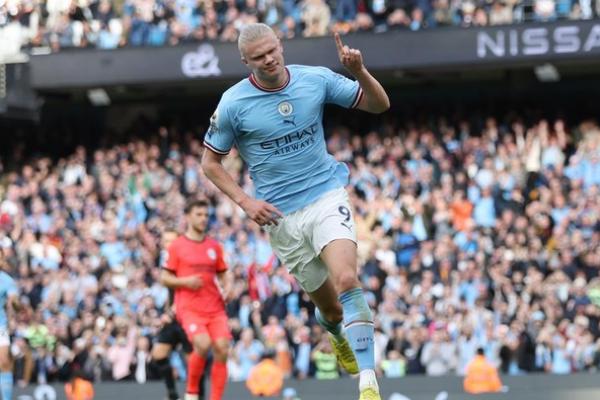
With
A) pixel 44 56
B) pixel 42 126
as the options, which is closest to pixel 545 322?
pixel 44 56

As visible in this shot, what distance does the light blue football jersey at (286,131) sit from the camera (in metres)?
10.1

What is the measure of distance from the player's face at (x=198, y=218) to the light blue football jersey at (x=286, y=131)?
394 centimetres

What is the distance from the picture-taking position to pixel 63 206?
2570 cm

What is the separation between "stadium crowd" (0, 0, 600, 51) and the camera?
2531 centimetres

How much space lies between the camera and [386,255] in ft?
71.8

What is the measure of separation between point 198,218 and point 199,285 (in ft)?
2.21

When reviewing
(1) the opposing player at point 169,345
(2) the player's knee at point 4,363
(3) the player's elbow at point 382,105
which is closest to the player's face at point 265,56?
(3) the player's elbow at point 382,105

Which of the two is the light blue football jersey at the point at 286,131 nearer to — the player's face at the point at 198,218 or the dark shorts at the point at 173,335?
the player's face at the point at 198,218

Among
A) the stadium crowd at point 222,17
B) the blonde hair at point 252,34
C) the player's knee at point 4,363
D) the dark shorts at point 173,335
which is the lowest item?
the player's knee at point 4,363

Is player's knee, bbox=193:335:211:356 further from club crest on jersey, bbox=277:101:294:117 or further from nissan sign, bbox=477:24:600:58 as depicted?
nissan sign, bbox=477:24:600:58

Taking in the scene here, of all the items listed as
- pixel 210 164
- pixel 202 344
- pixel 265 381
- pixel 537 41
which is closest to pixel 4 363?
pixel 202 344

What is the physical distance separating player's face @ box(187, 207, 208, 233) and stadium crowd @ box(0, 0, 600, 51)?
39.8 ft

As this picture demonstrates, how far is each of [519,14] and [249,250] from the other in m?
6.61

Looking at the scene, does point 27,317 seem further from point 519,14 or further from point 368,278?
Result: point 519,14
